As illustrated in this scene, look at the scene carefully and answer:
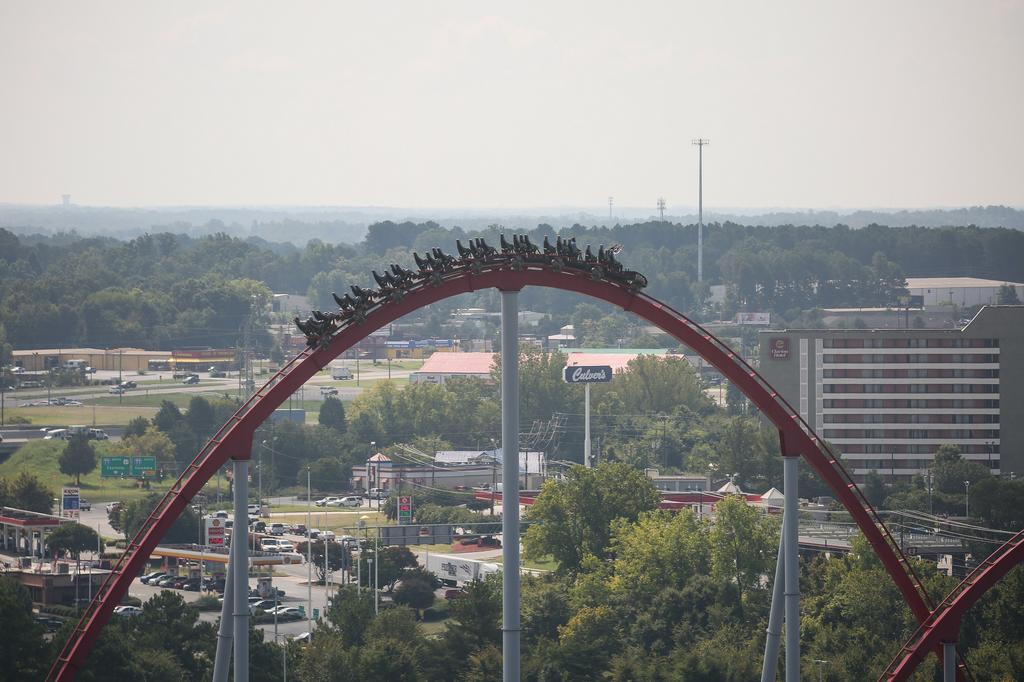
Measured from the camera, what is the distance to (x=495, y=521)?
113312 mm

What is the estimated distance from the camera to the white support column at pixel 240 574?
41.0m

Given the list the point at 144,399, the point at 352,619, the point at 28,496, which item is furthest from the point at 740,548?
the point at 144,399

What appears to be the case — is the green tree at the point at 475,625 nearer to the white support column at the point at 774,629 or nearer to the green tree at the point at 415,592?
the white support column at the point at 774,629

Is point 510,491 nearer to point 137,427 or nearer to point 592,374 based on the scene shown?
point 592,374

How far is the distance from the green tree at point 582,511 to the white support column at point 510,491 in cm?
4517

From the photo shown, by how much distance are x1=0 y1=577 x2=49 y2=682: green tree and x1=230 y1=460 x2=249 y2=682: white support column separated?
1889 centimetres

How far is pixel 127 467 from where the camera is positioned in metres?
130

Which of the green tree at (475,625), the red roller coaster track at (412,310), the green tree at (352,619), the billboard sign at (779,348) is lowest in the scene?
the green tree at (352,619)

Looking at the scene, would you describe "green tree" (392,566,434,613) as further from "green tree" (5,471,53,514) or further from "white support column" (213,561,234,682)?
"white support column" (213,561,234,682)

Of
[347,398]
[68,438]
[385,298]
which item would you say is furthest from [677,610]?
[347,398]

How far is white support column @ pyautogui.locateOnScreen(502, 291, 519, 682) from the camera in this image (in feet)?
143

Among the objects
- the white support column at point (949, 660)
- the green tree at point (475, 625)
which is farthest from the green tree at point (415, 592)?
the white support column at point (949, 660)

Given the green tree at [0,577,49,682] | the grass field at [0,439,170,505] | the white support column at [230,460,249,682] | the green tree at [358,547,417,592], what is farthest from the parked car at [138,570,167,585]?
the white support column at [230,460,249,682]

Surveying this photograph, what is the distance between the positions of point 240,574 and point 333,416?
120m
